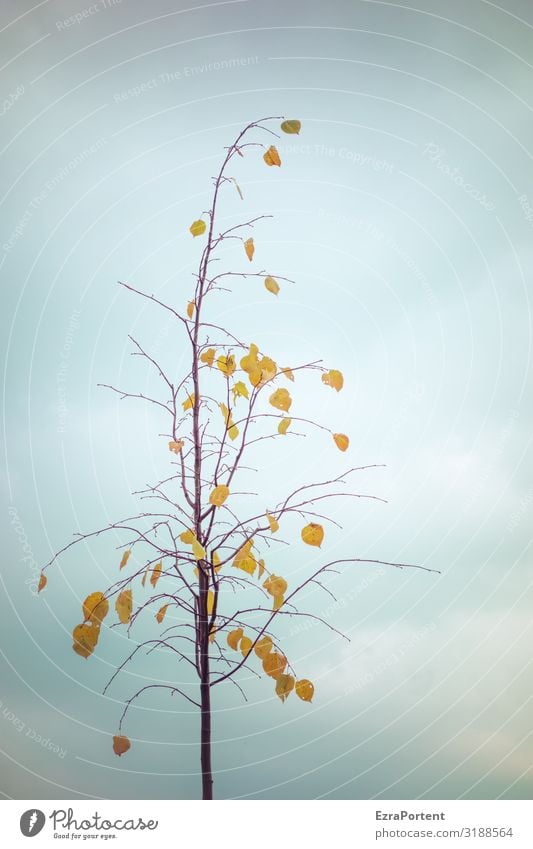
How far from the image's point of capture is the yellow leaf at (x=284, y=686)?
1460mm

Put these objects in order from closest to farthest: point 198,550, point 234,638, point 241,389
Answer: point 198,550 < point 234,638 < point 241,389

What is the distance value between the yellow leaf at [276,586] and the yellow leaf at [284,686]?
173mm

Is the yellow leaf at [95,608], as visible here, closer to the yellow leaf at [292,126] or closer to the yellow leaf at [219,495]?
the yellow leaf at [219,495]

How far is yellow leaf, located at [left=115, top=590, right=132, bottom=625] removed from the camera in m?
1.46

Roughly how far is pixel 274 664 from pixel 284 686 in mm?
49

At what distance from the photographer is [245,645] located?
5.08 feet

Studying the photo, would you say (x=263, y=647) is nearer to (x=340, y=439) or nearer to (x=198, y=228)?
(x=340, y=439)

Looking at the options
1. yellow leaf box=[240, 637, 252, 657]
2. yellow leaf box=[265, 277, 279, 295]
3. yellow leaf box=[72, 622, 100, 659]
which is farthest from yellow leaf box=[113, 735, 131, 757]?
yellow leaf box=[265, 277, 279, 295]

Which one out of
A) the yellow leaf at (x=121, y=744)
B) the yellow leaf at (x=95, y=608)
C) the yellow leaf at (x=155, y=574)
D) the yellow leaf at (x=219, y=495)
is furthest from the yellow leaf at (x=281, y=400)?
the yellow leaf at (x=121, y=744)
